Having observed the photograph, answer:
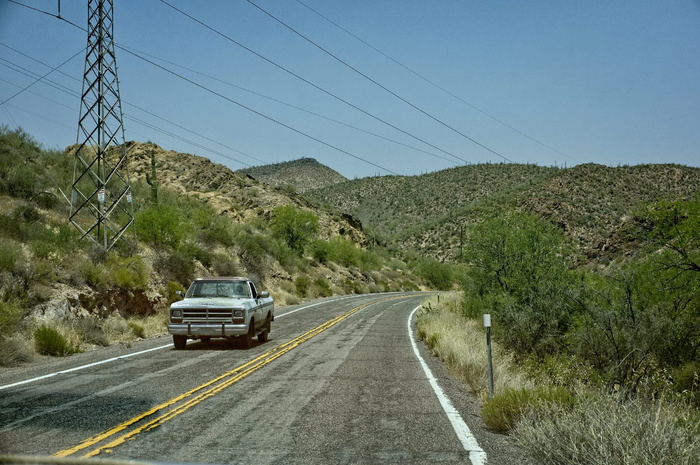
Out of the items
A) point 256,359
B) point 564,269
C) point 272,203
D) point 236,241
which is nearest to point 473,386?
point 256,359

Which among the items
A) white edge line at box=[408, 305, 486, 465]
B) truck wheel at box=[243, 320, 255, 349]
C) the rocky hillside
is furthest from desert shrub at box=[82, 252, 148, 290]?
the rocky hillside

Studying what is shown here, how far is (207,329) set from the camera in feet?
51.4

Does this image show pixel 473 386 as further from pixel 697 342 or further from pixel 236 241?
pixel 236 241

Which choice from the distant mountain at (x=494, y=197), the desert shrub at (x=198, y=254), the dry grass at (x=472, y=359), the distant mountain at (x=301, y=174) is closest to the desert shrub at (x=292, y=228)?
the desert shrub at (x=198, y=254)

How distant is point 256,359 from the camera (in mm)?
13898

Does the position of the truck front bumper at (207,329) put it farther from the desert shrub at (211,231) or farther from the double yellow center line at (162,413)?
the desert shrub at (211,231)

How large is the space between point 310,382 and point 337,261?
179 feet

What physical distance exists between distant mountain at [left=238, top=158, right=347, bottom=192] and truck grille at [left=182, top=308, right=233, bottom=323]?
128 metres

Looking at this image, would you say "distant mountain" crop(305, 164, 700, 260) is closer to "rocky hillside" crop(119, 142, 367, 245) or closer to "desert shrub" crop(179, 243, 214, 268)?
"rocky hillside" crop(119, 142, 367, 245)

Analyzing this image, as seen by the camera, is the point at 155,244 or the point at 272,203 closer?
the point at 155,244

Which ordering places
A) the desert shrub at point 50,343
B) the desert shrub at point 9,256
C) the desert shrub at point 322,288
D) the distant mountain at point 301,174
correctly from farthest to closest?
the distant mountain at point 301,174
the desert shrub at point 322,288
the desert shrub at point 9,256
the desert shrub at point 50,343

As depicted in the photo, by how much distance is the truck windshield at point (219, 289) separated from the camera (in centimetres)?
1720

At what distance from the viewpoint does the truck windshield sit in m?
17.2

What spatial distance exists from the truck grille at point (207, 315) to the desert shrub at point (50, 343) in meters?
3.14
